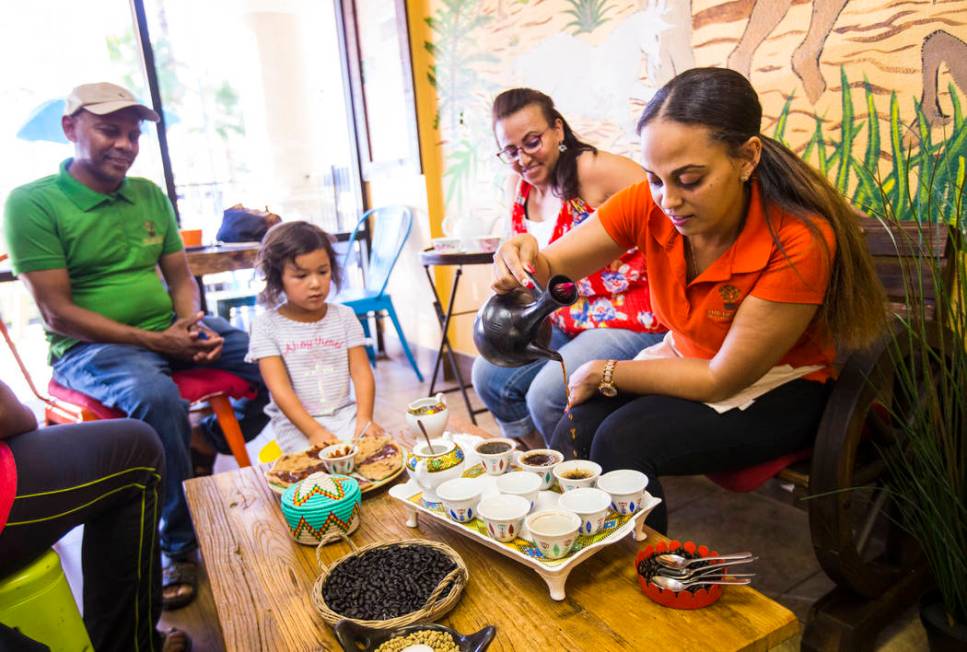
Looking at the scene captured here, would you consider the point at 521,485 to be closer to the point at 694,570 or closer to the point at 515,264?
the point at 694,570

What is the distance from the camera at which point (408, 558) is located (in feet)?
3.35

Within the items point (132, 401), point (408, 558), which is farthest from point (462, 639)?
point (132, 401)

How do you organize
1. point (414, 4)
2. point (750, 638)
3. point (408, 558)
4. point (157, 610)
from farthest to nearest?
point (414, 4) → point (157, 610) → point (408, 558) → point (750, 638)

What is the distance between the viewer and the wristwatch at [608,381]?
4.75 ft

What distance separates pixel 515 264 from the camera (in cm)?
144

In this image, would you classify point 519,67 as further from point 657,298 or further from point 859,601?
point 859,601

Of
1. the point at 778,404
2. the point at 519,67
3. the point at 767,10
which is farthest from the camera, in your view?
the point at 519,67

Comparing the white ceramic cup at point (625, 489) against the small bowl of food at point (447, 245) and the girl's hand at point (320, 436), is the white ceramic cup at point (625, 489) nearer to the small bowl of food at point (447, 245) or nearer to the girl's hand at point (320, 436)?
the girl's hand at point (320, 436)

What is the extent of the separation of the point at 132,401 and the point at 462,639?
56.2 inches

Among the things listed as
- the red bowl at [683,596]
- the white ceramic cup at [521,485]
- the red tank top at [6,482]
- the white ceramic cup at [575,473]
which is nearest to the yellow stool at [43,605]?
the red tank top at [6,482]

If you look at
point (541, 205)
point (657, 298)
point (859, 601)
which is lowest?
point (859, 601)

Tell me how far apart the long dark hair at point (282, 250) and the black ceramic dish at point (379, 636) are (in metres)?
1.23

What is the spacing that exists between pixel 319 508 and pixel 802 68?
5.61 ft

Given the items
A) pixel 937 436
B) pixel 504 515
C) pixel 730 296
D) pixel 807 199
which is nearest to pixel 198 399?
pixel 504 515
